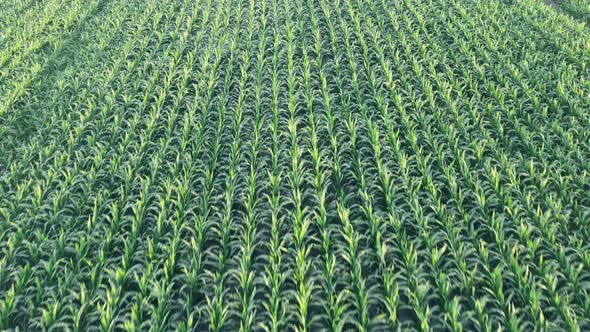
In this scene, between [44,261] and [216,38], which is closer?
[44,261]

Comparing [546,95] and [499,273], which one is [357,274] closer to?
[499,273]

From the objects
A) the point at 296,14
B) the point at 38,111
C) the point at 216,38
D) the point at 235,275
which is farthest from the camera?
the point at 296,14

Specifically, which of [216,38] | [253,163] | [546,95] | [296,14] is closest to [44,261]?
[253,163]

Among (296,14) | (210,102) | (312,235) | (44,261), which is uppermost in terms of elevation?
(44,261)

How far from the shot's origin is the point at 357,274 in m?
4.32

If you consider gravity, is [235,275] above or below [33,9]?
above

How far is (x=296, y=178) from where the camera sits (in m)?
5.54

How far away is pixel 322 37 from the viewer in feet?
31.4

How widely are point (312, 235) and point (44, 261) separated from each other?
2334 millimetres

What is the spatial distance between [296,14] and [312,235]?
6850mm

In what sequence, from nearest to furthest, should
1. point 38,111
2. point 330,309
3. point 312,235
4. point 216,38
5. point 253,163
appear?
point 330,309, point 312,235, point 253,163, point 38,111, point 216,38

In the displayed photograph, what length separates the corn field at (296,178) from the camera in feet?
13.8

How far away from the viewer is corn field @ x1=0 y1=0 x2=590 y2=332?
165 inches

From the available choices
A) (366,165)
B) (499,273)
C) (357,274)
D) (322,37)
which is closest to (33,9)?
(322,37)
